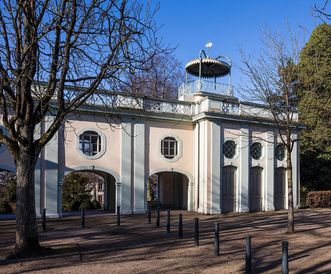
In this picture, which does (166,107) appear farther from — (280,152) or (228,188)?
(280,152)

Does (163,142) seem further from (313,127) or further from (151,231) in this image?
(313,127)

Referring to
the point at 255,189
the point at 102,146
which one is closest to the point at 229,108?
the point at 255,189

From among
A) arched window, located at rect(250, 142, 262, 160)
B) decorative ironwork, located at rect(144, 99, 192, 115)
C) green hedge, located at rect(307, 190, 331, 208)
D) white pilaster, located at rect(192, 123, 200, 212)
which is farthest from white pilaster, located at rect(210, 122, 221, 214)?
green hedge, located at rect(307, 190, 331, 208)

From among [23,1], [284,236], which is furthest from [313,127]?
[23,1]

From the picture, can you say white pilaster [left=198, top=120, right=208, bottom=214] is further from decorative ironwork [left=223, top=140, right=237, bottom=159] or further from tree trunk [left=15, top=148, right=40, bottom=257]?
tree trunk [left=15, top=148, right=40, bottom=257]

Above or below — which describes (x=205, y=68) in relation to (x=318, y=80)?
above

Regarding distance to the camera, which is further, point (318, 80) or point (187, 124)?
point (187, 124)

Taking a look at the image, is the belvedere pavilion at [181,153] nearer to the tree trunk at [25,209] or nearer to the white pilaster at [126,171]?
the white pilaster at [126,171]

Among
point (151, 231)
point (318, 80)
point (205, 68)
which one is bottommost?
point (151, 231)

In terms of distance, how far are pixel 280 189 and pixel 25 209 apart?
57.1 ft

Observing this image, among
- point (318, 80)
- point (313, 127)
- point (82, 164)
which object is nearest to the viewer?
point (318, 80)

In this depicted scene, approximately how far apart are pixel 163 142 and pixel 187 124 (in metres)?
1.77

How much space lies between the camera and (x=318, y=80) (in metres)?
14.5

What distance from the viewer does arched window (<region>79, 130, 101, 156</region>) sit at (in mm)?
18719
